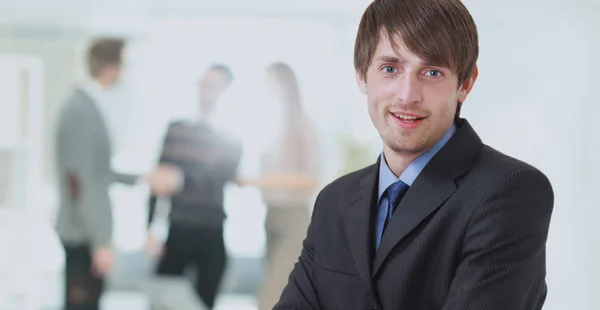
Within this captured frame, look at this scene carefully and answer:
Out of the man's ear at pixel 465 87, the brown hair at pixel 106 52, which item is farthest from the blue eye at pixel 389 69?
the brown hair at pixel 106 52

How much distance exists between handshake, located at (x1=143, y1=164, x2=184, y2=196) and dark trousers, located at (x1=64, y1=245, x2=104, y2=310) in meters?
0.48

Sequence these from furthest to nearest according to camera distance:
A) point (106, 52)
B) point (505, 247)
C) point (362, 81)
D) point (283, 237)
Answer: point (106, 52) → point (283, 237) → point (362, 81) → point (505, 247)

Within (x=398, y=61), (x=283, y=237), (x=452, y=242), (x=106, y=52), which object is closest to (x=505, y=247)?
(x=452, y=242)

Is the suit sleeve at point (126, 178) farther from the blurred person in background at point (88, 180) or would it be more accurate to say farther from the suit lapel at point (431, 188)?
the suit lapel at point (431, 188)

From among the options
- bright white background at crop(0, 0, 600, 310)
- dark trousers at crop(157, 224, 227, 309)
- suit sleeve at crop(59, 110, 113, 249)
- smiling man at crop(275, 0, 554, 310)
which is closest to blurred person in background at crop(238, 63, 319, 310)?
bright white background at crop(0, 0, 600, 310)

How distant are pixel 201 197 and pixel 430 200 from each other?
3602 millimetres

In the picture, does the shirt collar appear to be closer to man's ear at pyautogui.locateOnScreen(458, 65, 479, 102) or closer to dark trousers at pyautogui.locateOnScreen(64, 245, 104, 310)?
man's ear at pyautogui.locateOnScreen(458, 65, 479, 102)

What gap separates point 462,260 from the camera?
1295 mm

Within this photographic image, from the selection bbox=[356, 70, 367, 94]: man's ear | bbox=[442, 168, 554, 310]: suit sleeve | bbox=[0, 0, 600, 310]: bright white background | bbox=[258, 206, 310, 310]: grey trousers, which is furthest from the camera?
bbox=[0, 0, 600, 310]: bright white background

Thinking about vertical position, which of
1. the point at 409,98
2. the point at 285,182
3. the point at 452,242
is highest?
the point at 409,98

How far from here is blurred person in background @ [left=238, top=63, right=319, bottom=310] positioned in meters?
4.74

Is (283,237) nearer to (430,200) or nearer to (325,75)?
(325,75)

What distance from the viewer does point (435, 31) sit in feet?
4.38

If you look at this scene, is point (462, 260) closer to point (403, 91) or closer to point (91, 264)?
point (403, 91)
